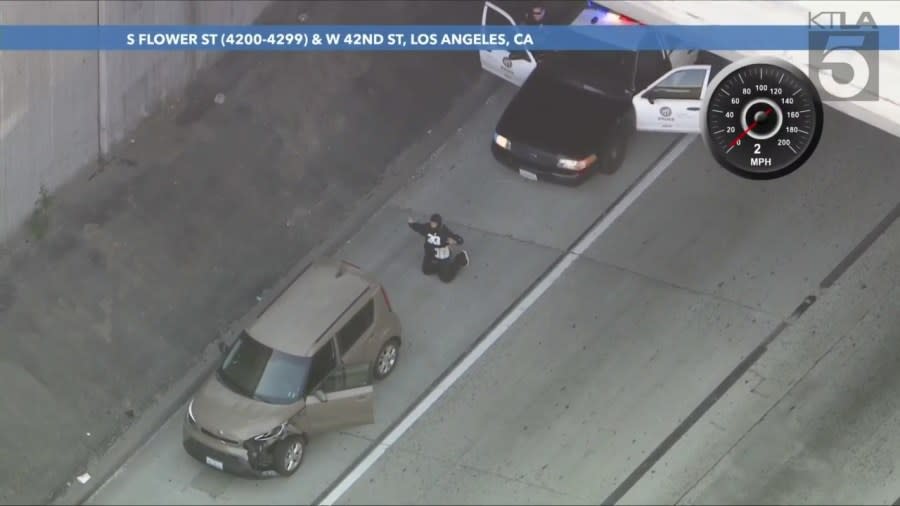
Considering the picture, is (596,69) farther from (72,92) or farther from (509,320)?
(72,92)

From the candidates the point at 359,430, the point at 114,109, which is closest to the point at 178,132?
the point at 114,109

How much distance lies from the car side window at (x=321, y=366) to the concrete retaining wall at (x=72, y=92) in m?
5.57

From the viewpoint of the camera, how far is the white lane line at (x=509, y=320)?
70.1ft

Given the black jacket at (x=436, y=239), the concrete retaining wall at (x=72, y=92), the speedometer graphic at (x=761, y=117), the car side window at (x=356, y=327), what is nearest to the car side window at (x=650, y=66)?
the black jacket at (x=436, y=239)

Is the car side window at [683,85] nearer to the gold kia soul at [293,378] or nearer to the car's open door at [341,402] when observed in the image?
the gold kia soul at [293,378]

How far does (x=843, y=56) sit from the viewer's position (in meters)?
21.3

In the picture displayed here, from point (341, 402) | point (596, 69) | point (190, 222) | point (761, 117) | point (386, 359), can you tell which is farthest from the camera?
point (596, 69)

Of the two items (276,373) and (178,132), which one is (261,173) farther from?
(276,373)

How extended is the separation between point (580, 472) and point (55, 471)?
6.79m

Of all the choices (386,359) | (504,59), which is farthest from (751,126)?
(504,59)

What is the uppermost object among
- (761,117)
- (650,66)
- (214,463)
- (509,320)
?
(761,117)

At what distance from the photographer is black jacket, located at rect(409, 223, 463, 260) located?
23.4 meters

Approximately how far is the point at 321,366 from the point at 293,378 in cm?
41

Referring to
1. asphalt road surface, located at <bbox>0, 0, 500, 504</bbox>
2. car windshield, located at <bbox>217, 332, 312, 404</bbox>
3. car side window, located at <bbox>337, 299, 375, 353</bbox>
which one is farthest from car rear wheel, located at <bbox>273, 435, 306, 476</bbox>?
asphalt road surface, located at <bbox>0, 0, 500, 504</bbox>
